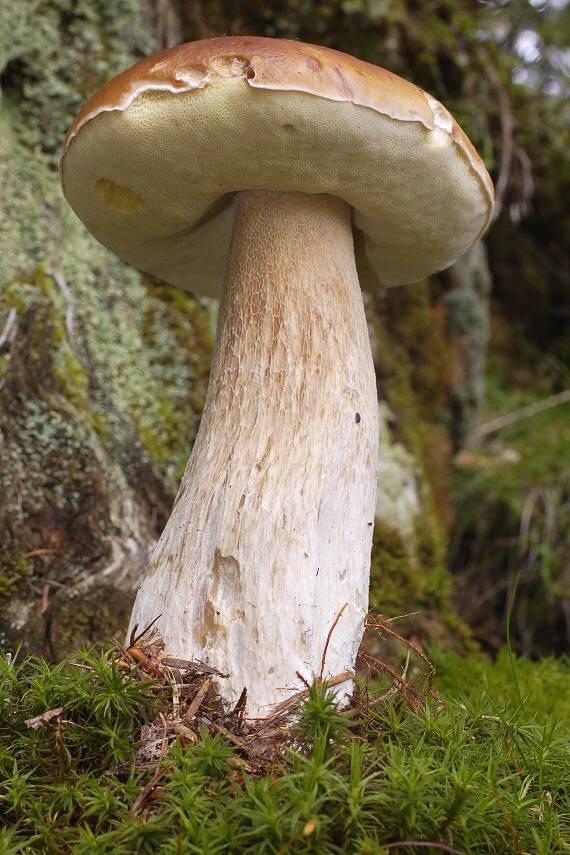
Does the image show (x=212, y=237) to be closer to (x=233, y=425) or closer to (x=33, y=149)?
(x=233, y=425)

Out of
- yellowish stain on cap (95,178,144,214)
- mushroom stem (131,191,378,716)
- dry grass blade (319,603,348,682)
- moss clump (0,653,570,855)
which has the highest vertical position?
yellowish stain on cap (95,178,144,214)

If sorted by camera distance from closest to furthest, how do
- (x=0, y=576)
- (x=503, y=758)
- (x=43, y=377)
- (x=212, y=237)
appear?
(x=503, y=758), (x=0, y=576), (x=212, y=237), (x=43, y=377)

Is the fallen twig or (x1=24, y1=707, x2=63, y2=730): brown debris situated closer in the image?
(x1=24, y1=707, x2=63, y2=730): brown debris

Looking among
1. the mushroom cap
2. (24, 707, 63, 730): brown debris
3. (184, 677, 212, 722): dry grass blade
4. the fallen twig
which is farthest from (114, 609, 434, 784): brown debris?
the fallen twig

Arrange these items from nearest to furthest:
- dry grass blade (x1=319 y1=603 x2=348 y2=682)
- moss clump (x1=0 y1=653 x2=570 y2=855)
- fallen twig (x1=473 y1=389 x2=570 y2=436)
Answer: moss clump (x1=0 y1=653 x2=570 y2=855) < dry grass blade (x1=319 y1=603 x2=348 y2=682) < fallen twig (x1=473 y1=389 x2=570 y2=436)

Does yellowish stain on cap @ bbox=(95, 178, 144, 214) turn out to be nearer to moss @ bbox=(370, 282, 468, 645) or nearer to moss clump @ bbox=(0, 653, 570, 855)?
moss clump @ bbox=(0, 653, 570, 855)

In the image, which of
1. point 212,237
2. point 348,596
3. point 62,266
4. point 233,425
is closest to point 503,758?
point 348,596

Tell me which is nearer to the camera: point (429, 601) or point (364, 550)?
point (364, 550)
